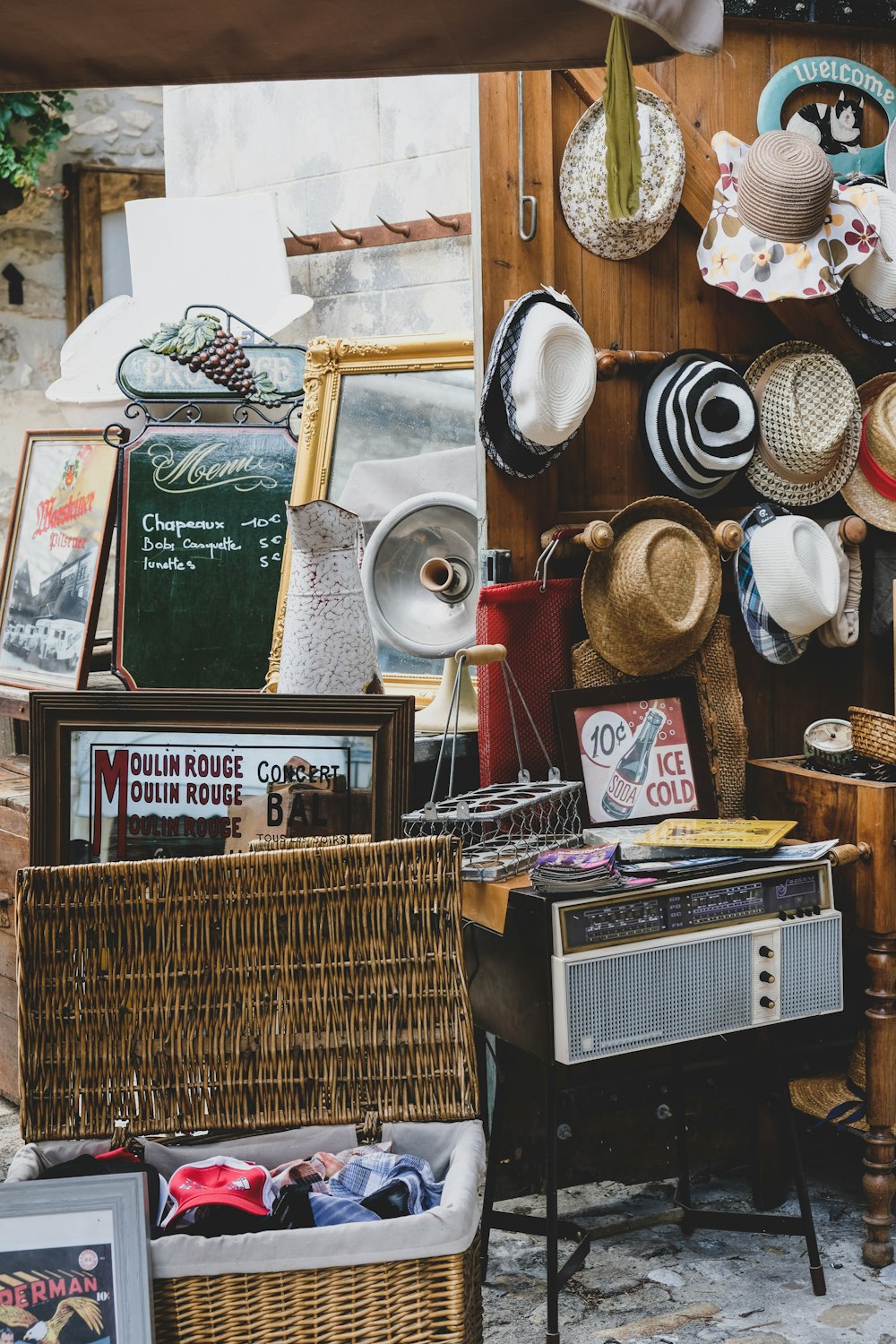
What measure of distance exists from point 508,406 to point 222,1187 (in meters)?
1.67

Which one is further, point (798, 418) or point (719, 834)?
point (798, 418)

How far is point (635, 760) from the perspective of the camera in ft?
9.74

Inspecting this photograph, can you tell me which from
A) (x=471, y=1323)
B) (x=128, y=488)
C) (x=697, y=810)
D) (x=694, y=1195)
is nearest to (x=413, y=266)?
(x=128, y=488)

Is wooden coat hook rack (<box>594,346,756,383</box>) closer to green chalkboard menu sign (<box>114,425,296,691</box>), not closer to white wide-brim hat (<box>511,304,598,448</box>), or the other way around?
white wide-brim hat (<box>511,304,598,448</box>)

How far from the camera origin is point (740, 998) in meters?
2.54

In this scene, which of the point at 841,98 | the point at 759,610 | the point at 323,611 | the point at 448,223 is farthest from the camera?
the point at 448,223

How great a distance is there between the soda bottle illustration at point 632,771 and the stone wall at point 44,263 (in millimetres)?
3442

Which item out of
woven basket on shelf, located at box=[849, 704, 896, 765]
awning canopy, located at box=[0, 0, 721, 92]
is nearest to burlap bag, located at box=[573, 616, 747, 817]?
woven basket on shelf, located at box=[849, 704, 896, 765]

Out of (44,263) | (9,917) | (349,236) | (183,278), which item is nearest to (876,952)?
(9,917)

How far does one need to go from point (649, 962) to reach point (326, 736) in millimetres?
754

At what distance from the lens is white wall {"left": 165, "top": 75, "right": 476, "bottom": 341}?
166 inches

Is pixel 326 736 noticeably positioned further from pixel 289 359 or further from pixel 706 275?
pixel 289 359

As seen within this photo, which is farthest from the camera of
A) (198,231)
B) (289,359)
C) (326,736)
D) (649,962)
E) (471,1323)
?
(198,231)

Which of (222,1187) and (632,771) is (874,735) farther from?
(222,1187)
